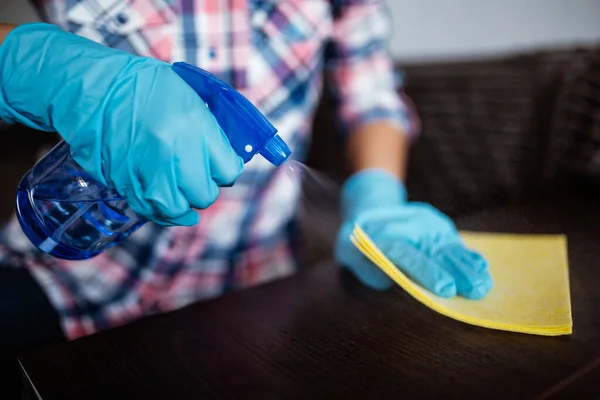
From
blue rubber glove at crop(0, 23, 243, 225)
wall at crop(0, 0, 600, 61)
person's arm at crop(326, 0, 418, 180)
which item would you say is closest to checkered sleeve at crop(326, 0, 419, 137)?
person's arm at crop(326, 0, 418, 180)

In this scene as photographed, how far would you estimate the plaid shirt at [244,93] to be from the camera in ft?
2.78

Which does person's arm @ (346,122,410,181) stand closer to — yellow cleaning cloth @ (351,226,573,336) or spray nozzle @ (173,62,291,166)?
yellow cleaning cloth @ (351,226,573,336)

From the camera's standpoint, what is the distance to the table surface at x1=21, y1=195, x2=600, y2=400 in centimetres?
54

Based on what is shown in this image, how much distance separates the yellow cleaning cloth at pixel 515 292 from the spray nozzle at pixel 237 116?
21 centimetres

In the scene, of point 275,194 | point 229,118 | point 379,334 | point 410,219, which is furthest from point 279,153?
point 275,194

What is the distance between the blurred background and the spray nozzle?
3.46ft

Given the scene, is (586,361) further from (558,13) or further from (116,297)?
(558,13)

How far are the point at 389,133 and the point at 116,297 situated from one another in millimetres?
637

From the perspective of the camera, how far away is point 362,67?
1.16 meters

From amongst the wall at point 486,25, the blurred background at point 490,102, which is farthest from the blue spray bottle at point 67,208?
the wall at point 486,25

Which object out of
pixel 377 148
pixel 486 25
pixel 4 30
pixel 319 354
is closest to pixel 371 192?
pixel 377 148

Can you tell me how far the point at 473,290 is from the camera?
27.1 inches

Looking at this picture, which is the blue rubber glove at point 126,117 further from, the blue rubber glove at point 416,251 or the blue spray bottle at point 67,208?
the blue rubber glove at point 416,251

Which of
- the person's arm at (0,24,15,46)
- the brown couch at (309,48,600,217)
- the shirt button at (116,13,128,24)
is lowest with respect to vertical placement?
the brown couch at (309,48,600,217)
